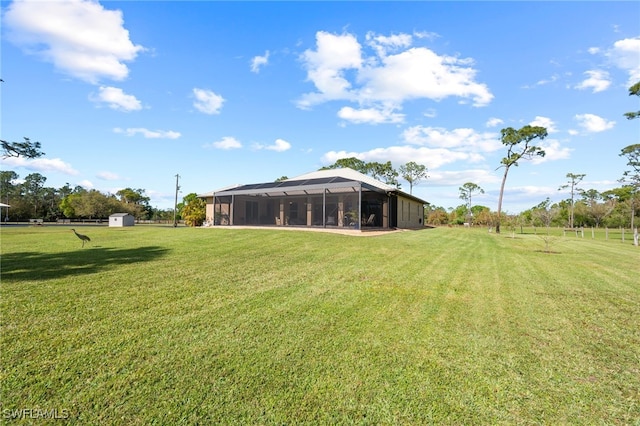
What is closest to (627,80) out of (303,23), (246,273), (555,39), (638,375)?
(555,39)

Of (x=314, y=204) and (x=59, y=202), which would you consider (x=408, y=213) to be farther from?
(x=59, y=202)

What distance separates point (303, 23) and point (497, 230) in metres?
24.2

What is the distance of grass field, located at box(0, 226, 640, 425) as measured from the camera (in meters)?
2.07

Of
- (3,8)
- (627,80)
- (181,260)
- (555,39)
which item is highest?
(627,80)

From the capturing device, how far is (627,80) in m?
17.8

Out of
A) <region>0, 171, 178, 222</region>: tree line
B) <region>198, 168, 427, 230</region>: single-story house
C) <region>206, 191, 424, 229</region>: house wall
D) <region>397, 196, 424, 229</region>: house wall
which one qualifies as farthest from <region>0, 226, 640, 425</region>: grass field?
<region>0, 171, 178, 222</region>: tree line

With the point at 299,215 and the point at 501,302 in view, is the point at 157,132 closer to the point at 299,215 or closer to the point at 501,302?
the point at 299,215

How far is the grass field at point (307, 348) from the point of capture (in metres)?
2.07

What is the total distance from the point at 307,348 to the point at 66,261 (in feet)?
21.0

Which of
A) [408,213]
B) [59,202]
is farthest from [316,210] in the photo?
[59,202]

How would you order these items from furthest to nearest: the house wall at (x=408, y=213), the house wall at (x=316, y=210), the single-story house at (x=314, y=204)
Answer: the house wall at (x=408, y=213)
the house wall at (x=316, y=210)
the single-story house at (x=314, y=204)

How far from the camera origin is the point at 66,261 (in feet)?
20.2

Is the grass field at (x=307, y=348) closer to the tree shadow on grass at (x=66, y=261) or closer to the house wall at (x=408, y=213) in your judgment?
the tree shadow on grass at (x=66, y=261)

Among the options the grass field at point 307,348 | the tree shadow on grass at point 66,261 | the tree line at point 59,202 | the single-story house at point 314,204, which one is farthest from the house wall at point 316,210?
the tree line at point 59,202
